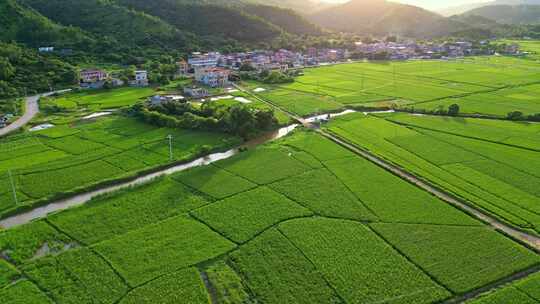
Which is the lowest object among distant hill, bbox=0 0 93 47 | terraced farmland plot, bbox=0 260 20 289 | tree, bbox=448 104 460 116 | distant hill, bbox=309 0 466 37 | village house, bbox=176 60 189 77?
terraced farmland plot, bbox=0 260 20 289

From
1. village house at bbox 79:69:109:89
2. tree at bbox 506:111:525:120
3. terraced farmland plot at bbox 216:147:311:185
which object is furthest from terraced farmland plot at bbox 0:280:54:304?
village house at bbox 79:69:109:89

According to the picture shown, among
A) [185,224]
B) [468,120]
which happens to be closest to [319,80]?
[468,120]

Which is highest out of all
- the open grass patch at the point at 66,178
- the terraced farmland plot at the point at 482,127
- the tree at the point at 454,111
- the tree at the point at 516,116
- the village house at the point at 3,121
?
the village house at the point at 3,121

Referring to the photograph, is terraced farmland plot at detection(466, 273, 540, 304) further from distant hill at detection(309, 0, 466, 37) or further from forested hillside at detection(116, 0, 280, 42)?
distant hill at detection(309, 0, 466, 37)

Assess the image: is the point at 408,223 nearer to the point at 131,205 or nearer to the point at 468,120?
the point at 131,205

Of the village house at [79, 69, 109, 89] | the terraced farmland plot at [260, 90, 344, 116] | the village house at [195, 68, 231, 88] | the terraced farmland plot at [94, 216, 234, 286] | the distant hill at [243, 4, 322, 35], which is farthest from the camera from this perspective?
the distant hill at [243, 4, 322, 35]

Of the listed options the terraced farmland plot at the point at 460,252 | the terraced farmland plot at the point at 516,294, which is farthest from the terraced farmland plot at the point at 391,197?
the terraced farmland plot at the point at 516,294

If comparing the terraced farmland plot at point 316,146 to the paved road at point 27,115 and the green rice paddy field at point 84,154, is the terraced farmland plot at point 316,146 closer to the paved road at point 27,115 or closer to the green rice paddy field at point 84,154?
the green rice paddy field at point 84,154
